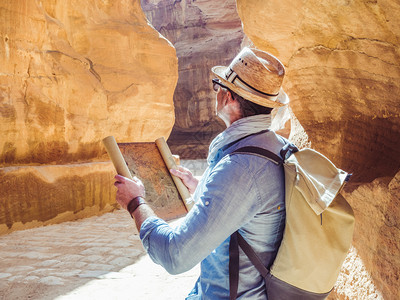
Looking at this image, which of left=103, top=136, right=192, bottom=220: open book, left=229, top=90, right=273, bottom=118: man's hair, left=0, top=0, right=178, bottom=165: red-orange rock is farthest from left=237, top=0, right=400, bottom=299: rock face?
left=0, top=0, right=178, bottom=165: red-orange rock

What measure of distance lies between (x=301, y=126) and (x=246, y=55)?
2054 mm

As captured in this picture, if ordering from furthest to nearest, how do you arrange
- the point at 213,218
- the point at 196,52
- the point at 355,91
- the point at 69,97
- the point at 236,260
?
the point at 196,52
the point at 69,97
the point at 355,91
the point at 236,260
the point at 213,218

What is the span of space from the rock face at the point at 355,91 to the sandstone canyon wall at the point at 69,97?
164 inches

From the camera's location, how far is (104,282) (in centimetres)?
357

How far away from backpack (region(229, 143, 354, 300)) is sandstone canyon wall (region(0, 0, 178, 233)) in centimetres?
506

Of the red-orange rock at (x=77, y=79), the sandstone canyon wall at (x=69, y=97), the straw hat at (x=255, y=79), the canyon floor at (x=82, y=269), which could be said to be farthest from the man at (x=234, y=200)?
the red-orange rock at (x=77, y=79)

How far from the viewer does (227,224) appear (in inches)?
49.6

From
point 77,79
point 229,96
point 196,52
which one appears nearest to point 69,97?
point 77,79

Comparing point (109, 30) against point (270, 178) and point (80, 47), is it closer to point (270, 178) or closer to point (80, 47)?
point (80, 47)

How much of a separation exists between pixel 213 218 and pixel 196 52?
72.0 feet

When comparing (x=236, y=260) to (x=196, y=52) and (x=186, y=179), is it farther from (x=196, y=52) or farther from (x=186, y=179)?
(x=196, y=52)

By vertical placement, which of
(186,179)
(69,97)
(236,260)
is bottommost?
(69,97)

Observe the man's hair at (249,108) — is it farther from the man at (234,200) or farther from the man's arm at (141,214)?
the man's arm at (141,214)

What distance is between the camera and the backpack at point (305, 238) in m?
1.32
